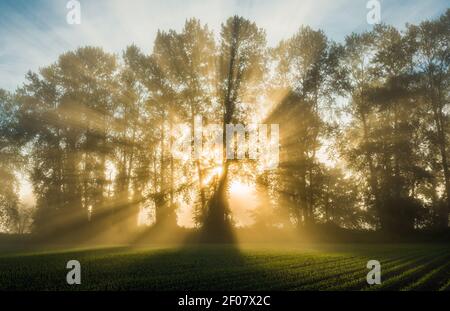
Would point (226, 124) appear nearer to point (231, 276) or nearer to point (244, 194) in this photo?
point (244, 194)

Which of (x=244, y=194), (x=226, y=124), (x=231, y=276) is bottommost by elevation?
(x=231, y=276)

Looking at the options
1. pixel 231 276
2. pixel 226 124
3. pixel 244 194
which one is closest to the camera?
pixel 231 276

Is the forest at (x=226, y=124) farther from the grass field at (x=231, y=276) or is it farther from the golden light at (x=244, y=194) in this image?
the grass field at (x=231, y=276)

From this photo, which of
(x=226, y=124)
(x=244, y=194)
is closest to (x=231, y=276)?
(x=226, y=124)

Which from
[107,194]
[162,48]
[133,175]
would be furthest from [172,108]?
[107,194]

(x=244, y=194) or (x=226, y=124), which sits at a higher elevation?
(x=226, y=124)

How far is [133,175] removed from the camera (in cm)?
3547

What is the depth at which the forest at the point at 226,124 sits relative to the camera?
30.4 metres

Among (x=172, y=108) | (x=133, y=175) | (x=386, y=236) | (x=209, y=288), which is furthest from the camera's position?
(x=133, y=175)

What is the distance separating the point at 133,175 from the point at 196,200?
8038 millimetres

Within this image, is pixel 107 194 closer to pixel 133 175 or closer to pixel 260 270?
pixel 133 175

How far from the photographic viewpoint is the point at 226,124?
29.8m

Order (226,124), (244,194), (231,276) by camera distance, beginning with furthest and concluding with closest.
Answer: (244,194)
(226,124)
(231,276)

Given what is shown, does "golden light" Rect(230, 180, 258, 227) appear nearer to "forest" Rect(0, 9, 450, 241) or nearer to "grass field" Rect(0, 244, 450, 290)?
"forest" Rect(0, 9, 450, 241)
